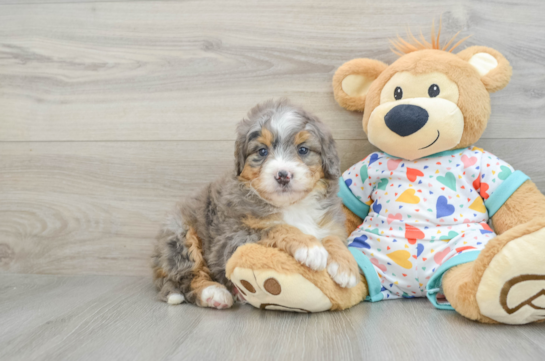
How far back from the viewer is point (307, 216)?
5.75 feet

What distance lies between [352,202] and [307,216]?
1.15 feet

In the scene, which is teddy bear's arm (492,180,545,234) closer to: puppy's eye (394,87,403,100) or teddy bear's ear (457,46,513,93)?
teddy bear's ear (457,46,513,93)

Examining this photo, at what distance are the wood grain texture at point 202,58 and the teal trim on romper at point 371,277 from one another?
2.32 ft

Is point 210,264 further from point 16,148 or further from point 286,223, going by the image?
point 16,148

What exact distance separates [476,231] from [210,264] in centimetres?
110

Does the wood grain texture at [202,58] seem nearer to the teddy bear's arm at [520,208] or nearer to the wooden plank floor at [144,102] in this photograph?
the wooden plank floor at [144,102]

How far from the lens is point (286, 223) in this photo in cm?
172

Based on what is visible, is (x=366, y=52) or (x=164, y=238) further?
(x=366, y=52)

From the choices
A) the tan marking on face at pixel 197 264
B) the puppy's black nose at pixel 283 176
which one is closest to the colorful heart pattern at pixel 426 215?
the puppy's black nose at pixel 283 176

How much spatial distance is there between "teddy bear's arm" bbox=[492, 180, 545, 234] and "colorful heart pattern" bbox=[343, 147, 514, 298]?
→ 6 centimetres

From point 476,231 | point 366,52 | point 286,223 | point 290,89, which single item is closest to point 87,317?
point 286,223

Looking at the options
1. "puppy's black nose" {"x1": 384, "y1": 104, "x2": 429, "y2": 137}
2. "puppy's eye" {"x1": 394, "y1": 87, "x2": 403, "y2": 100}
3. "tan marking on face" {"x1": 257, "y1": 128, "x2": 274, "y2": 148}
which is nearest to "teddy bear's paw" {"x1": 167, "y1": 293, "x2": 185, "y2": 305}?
"tan marking on face" {"x1": 257, "y1": 128, "x2": 274, "y2": 148}

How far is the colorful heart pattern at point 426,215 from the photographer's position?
68.7 inches

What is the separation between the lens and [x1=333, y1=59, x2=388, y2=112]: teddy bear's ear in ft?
6.59
